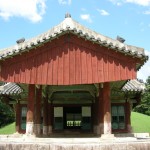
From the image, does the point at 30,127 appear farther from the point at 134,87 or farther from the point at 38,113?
the point at 134,87

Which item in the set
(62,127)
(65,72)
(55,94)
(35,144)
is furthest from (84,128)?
(35,144)

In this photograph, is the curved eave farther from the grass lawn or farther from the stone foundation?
the grass lawn

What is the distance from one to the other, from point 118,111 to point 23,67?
1040 cm

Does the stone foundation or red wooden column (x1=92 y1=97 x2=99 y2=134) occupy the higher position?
red wooden column (x1=92 y1=97 x2=99 y2=134)

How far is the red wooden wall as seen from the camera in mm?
16531

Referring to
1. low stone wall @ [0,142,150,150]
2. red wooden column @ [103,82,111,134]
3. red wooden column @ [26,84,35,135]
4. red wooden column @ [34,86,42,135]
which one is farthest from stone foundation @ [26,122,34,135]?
red wooden column @ [103,82,111,134]

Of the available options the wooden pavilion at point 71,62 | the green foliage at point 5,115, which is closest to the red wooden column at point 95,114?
the wooden pavilion at point 71,62

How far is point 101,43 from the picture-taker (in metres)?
16.4

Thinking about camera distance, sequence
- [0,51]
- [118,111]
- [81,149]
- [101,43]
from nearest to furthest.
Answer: [81,149] → [101,43] → [0,51] → [118,111]

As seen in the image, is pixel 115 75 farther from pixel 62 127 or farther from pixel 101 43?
pixel 62 127

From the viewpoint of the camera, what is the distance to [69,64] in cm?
1681

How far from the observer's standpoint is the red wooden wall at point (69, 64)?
651 inches

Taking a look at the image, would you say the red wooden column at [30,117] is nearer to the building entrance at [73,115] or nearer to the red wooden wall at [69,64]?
the red wooden wall at [69,64]

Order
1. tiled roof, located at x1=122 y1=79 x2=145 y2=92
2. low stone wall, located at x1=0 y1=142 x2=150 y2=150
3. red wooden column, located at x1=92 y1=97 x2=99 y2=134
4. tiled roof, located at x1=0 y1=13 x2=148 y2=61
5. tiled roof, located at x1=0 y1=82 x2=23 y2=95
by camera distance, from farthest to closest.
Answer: tiled roof, located at x1=0 y1=82 x2=23 y2=95 < tiled roof, located at x1=122 y1=79 x2=145 y2=92 < red wooden column, located at x1=92 y1=97 x2=99 y2=134 < tiled roof, located at x1=0 y1=13 x2=148 y2=61 < low stone wall, located at x1=0 y1=142 x2=150 y2=150
